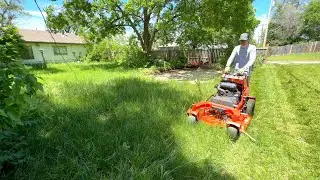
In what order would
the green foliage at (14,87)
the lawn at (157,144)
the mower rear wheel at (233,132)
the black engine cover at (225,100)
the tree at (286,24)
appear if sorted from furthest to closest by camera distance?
1. the tree at (286,24)
2. the black engine cover at (225,100)
3. the mower rear wheel at (233,132)
4. the lawn at (157,144)
5. the green foliage at (14,87)

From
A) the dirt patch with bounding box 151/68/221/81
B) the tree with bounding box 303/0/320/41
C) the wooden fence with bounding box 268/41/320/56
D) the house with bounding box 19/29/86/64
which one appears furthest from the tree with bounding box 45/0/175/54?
the tree with bounding box 303/0/320/41

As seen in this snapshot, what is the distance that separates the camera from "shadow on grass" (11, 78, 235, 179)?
272 cm

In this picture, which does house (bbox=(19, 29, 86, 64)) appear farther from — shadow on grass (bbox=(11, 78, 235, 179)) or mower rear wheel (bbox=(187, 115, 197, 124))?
mower rear wheel (bbox=(187, 115, 197, 124))

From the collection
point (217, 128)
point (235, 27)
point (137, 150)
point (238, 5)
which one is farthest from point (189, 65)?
point (137, 150)

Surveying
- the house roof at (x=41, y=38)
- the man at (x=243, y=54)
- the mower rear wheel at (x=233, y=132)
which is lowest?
the mower rear wheel at (x=233, y=132)

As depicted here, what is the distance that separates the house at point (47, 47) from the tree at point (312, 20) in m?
36.2

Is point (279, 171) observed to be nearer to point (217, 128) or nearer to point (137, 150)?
point (217, 128)

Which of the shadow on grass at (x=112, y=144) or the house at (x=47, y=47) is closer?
the shadow on grass at (x=112, y=144)

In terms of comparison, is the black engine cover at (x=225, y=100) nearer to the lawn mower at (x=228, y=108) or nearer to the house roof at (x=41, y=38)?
the lawn mower at (x=228, y=108)

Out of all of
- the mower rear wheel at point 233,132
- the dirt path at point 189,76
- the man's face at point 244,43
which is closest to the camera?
the mower rear wheel at point 233,132

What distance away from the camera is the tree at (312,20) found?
39438 mm

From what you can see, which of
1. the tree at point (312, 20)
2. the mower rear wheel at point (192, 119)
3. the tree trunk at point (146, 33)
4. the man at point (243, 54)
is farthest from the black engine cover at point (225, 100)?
the tree at point (312, 20)

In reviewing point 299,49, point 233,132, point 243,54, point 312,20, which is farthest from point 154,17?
point 312,20

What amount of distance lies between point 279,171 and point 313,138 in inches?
53.5
